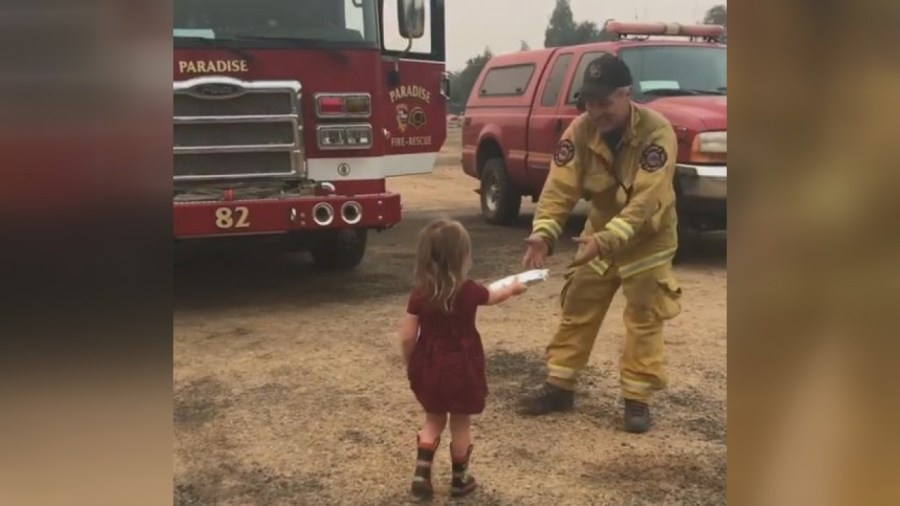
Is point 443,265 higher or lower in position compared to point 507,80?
lower

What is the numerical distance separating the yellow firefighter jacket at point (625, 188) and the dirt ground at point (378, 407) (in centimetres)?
73

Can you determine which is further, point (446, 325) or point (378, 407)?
point (378, 407)

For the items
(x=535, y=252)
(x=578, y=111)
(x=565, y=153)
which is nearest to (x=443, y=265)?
(x=535, y=252)

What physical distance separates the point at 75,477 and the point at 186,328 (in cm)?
468

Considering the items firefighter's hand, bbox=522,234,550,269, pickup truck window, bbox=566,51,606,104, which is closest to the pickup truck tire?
pickup truck window, bbox=566,51,606,104

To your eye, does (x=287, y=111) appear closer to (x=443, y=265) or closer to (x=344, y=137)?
(x=344, y=137)

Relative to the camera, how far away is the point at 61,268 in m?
1.23

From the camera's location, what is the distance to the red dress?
313cm

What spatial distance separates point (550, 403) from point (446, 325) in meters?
1.18

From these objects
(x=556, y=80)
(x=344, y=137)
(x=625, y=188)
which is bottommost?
(x=625, y=188)

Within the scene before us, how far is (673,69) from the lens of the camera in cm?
811

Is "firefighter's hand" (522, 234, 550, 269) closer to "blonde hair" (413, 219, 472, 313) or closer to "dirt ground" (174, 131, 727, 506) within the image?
"blonde hair" (413, 219, 472, 313)

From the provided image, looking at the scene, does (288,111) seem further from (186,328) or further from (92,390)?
(92,390)

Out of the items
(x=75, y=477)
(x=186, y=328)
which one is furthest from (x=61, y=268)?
(x=186, y=328)
